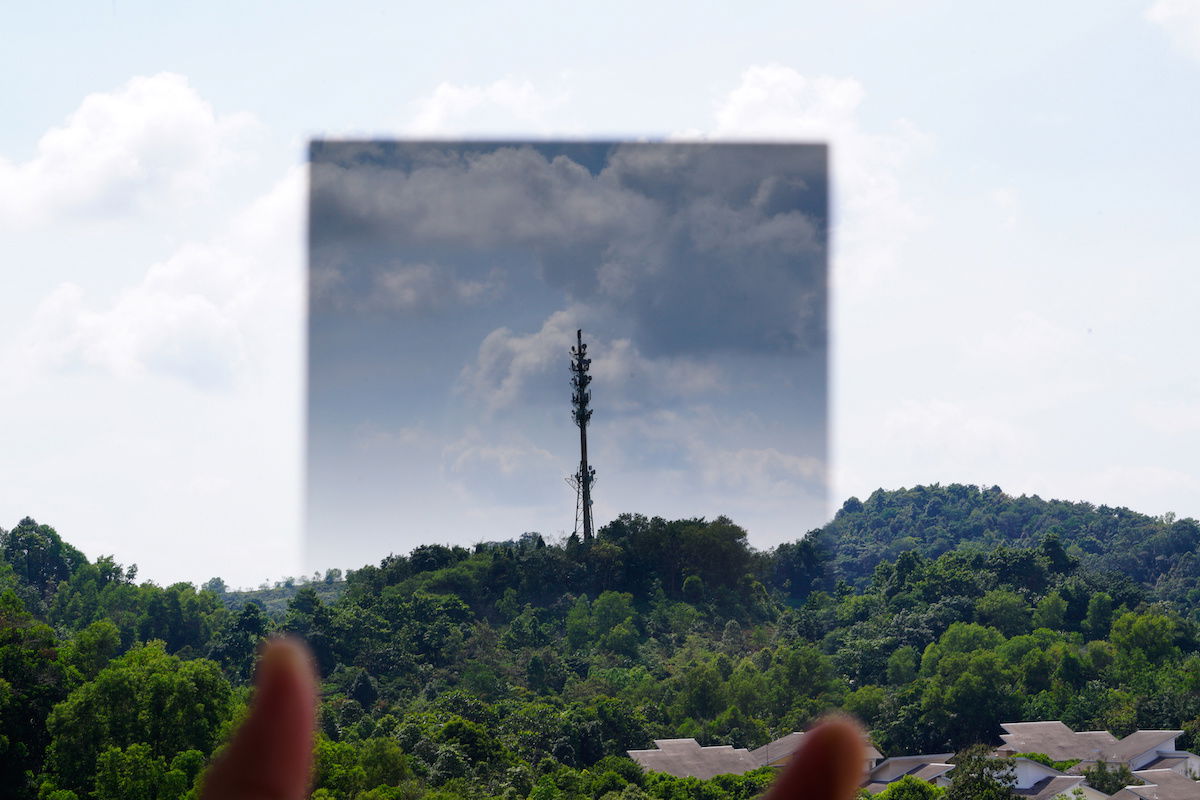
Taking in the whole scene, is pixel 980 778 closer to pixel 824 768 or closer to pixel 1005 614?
pixel 1005 614

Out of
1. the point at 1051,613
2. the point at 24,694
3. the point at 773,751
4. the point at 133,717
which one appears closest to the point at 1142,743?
the point at 773,751

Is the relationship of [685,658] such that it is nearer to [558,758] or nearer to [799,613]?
[799,613]

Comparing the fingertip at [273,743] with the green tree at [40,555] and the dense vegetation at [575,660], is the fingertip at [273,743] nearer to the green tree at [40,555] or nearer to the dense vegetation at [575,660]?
the dense vegetation at [575,660]

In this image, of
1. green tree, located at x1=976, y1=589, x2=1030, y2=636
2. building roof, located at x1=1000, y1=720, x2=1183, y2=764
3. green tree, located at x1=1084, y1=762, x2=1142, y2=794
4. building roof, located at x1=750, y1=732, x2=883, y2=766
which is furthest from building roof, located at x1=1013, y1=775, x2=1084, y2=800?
green tree, located at x1=976, y1=589, x2=1030, y2=636

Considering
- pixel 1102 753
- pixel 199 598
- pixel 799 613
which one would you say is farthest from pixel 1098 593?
pixel 199 598

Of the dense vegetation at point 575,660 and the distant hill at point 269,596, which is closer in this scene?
the dense vegetation at point 575,660

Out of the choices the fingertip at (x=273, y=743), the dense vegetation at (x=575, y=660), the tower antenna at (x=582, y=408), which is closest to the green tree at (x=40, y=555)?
the dense vegetation at (x=575, y=660)
